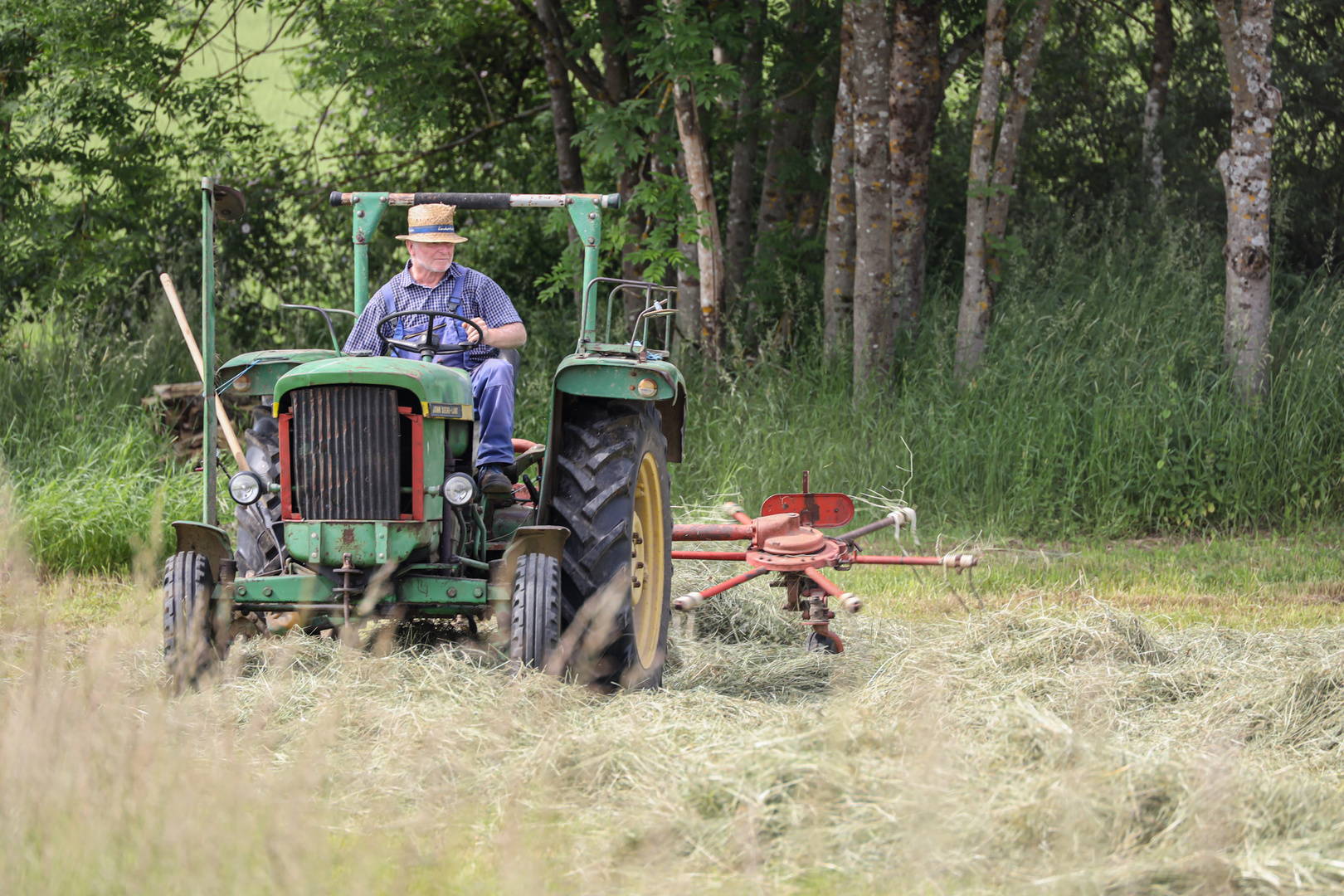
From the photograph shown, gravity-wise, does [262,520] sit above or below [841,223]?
below

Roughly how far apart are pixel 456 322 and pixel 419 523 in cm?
117

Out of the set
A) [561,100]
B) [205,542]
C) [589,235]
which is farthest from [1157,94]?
[205,542]

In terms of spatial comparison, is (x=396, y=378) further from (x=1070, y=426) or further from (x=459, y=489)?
(x=1070, y=426)

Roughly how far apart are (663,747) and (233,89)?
9.01 meters

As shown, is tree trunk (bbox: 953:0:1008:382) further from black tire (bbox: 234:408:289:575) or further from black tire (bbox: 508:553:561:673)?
black tire (bbox: 508:553:561:673)

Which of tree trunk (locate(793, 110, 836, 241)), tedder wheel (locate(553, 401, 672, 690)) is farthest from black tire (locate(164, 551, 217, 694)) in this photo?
tree trunk (locate(793, 110, 836, 241))

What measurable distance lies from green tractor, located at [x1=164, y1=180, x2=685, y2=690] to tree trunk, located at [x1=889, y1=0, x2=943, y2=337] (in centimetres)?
487

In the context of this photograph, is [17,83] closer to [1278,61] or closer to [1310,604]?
[1310,604]

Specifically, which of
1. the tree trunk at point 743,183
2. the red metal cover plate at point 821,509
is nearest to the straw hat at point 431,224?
the red metal cover plate at point 821,509

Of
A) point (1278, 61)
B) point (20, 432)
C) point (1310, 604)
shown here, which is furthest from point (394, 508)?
point (1278, 61)

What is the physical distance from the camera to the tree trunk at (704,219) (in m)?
9.52

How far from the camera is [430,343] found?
5.09 m

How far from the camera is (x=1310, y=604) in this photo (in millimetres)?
6848

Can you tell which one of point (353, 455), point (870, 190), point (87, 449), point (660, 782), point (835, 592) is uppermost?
point (870, 190)
